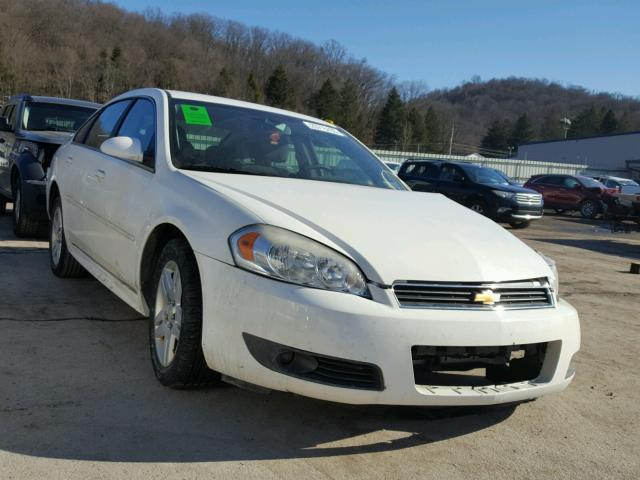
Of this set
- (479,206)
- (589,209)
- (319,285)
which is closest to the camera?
(319,285)

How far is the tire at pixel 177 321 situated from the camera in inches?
113

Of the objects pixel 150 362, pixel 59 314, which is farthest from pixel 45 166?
pixel 150 362

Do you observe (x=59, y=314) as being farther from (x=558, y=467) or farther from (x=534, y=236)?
(x=534, y=236)

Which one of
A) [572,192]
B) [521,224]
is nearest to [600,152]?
[572,192]

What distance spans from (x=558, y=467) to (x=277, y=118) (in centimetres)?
275

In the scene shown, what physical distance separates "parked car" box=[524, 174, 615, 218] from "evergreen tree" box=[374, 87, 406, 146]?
75724mm

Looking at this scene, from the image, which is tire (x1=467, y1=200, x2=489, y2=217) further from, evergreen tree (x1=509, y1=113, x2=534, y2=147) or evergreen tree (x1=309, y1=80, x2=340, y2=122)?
evergreen tree (x1=509, y1=113, x2=534, y2=147)

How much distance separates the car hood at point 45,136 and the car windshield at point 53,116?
8.4 inches

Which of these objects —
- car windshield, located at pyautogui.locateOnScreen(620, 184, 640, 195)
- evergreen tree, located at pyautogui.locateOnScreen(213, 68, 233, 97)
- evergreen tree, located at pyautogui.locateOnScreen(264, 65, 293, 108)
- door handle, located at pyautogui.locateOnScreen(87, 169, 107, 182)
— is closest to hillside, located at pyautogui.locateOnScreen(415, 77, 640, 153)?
evergreen tree, located at pyautogui.locateOnScreen(264, 65, 293, 108)

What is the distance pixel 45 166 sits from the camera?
6945mm

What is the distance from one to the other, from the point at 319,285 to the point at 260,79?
4022 inches

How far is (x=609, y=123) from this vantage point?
109875 millimetres

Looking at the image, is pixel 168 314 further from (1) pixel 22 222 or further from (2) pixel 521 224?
(2) pixel 521 224

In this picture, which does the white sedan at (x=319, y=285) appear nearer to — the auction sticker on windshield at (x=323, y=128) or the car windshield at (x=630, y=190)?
the auction sticker on windshield at (x=323, y=128)
